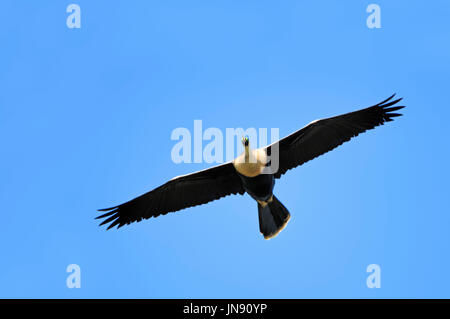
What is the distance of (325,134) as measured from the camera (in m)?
10.4

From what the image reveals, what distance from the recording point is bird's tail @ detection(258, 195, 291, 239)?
10.8 meters

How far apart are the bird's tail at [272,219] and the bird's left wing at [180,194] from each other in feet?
1.92

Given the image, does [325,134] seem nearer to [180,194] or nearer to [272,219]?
[272,219]

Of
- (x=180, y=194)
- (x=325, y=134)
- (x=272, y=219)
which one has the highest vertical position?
(x=325, y=134)

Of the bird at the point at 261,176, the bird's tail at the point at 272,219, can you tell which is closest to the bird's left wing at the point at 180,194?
the bird at the point at 261,176

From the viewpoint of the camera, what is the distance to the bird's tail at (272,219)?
1082 cm

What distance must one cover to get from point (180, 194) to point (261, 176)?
1.77 m

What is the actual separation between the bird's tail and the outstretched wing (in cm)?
67

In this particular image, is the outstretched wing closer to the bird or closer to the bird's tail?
the bird

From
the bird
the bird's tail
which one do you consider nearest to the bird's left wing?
Answer: the bird

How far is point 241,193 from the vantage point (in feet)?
36.0

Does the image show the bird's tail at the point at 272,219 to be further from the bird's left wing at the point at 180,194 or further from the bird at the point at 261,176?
the bird's left wing at the point at 180,194

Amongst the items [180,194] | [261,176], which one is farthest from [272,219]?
[180,194]
